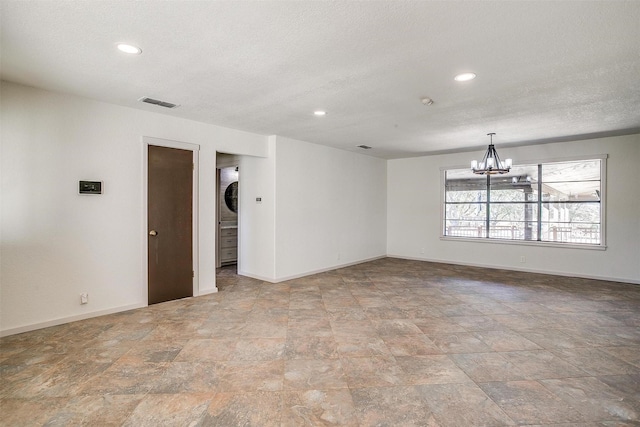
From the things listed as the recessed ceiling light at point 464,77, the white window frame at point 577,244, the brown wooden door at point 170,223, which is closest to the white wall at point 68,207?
the brown wooden door at point 170,223

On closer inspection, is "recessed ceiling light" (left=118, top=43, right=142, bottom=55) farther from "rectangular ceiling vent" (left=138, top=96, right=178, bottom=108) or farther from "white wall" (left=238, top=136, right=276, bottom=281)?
"white wall" (left=238, top=136, right=276, bottom=281)

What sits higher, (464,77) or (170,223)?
(464,77)

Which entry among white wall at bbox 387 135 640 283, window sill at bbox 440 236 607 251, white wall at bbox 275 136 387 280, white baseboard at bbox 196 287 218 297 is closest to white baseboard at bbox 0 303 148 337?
white baseboard at bbox 196 287 218 297

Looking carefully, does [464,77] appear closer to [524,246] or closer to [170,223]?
[170,223]

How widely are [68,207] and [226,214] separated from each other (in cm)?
394

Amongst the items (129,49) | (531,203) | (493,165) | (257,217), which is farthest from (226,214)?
(531,203)

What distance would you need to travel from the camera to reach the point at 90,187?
3.87m

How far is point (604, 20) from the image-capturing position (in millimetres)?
2170

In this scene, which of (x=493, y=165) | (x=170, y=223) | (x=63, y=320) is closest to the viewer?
(x=63, y=320)

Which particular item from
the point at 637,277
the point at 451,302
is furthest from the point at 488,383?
the point at 637,277

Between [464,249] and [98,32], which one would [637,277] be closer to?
[464,249]

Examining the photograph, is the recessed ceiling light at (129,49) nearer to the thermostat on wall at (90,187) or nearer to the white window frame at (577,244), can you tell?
the thermostat on wall at (90,187)

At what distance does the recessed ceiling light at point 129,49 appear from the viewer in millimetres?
2540

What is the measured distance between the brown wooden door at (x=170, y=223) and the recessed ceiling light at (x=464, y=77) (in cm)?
366
